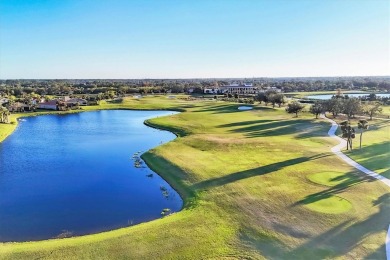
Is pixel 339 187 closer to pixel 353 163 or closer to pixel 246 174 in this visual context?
pixel 246 174

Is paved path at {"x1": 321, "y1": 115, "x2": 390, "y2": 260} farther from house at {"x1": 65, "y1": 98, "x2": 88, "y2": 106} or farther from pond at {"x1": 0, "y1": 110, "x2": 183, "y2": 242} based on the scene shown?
house at {"x1": 65, "y1": 98, "x2": 88, "y2": 106}

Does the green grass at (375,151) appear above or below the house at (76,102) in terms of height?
below

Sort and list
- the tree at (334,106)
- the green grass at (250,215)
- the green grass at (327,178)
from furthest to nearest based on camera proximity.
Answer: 1. the tree at (334,106)
2. the green grass at (327,178)
3. the green grass at (250,215)

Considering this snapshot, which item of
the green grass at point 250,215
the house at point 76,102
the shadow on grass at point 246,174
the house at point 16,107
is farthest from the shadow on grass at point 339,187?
the house at point 76,102

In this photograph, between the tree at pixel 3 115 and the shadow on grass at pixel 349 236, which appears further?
the tree at pixel 3 115

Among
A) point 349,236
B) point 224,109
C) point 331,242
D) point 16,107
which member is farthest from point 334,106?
point 16,107

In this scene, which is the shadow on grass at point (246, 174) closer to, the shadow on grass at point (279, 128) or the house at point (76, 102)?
the shadow on grass at point (279, 128)
